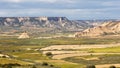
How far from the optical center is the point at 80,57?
126125mm

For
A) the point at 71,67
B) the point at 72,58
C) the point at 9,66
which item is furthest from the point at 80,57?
the point at 9,66

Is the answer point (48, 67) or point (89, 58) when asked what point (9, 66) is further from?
point (89, 58)

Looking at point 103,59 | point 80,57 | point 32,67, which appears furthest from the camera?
point 80,57

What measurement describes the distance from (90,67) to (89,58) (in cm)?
3727

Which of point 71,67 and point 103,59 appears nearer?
point 71,67

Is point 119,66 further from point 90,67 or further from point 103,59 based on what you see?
point 103,59

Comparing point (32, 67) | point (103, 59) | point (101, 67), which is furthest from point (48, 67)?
point (103, 59)

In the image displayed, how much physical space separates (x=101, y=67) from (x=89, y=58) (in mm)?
32002

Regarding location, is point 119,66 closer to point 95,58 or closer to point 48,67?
point 48,67

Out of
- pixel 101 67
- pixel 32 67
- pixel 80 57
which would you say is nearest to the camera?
pixel 32 67

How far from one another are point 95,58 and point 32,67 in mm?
40046

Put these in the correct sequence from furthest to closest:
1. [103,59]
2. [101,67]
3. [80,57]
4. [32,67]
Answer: [80,57] < [103,59] < [101,67] < [32,67]

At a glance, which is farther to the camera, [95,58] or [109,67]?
[95,58]

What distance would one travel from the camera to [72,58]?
123688 mm
